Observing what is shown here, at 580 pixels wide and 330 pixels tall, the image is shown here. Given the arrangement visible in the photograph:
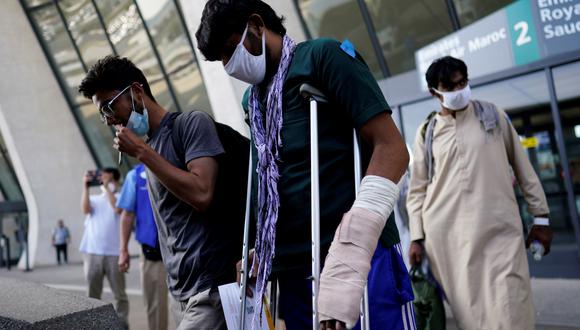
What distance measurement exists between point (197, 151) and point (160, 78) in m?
15.7

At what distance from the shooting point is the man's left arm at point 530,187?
11.5ft

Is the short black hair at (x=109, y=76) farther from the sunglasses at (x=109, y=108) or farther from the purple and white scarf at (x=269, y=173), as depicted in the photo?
the purple and white scarf at (x=269, y=173)

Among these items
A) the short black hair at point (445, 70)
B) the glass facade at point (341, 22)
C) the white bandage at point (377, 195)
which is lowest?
the white bandage at point (377, 195)

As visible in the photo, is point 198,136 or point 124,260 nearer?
point 198,136

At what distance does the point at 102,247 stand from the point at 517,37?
583 centimetres

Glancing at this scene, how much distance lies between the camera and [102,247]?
21.0 ft

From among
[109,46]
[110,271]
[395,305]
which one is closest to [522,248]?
[395,305]

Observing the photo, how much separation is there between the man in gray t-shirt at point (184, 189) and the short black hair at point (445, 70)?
5.61ft

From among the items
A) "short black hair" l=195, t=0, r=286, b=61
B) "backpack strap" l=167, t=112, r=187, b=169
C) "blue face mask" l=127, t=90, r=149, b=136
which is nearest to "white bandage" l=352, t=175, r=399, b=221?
"short black hair" l=195, t=0, r=286, b=61

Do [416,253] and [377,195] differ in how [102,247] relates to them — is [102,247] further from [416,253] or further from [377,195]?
[377,195]

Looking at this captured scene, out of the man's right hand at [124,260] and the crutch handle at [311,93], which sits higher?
the crutch handle at [311,93]

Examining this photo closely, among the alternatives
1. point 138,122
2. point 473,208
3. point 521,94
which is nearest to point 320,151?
point 138,122

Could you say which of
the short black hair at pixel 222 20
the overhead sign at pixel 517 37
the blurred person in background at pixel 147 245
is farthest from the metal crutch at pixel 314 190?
the overhead sign at pixel 517 37

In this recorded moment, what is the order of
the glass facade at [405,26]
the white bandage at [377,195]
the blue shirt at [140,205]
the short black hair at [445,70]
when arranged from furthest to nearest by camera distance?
the glass facade at [405,26], the blue shirt at [140,205], the short black hair at [445,70], the white bandage at [377,195]
